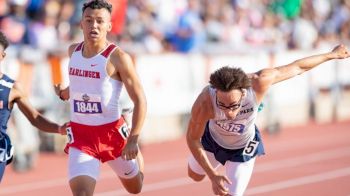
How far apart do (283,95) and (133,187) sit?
1222 centimetres

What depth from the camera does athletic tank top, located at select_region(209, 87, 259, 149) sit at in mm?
7754

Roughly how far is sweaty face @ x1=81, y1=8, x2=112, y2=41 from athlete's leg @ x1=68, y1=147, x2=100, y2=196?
0.93 metres

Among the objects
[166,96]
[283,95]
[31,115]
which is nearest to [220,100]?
[31,115]

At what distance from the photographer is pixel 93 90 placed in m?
7.58

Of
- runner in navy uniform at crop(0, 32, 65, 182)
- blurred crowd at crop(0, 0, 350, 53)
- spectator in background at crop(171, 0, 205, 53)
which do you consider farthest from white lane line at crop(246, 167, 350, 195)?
spectator in background at crop(171, 0, 205, 53)

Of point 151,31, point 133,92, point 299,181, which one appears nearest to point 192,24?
point 151,31

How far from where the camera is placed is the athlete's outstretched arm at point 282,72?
309 inches

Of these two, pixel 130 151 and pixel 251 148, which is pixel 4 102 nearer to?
pixel 130 151

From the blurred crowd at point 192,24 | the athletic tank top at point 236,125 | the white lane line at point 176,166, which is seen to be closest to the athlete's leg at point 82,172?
the athletic tank top at point 236,125

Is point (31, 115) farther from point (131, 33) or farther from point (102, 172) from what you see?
point (131, 33)

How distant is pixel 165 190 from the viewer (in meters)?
11.8

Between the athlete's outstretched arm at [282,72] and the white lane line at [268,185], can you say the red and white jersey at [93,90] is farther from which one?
the white lane line at [268,185]

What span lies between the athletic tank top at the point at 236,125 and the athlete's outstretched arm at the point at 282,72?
102 millimetres

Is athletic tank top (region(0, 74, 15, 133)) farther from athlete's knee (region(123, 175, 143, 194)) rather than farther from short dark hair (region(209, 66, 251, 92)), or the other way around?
short dark hair (region(209, 66, 251, 92))
